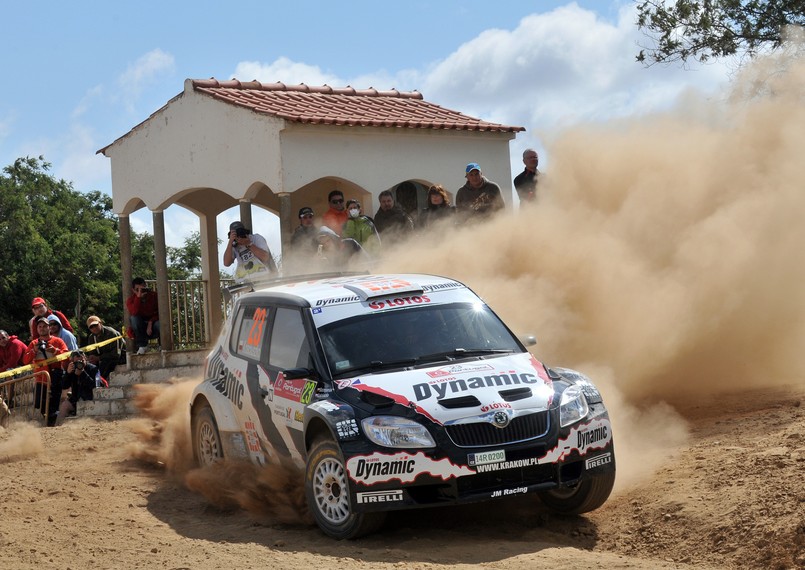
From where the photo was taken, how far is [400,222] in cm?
1580

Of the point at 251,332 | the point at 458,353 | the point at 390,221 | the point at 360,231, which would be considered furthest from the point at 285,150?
the point at 458,353

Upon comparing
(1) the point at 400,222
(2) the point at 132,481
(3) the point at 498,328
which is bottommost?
(2) the point at 132,481

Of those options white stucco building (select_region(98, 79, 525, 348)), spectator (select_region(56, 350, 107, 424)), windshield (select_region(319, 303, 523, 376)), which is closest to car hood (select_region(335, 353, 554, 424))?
windshield (select_region(319, 303, 523, 376))

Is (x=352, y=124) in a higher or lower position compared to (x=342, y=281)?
higher

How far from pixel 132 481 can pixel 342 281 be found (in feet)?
10.5

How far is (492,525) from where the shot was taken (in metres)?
8.04

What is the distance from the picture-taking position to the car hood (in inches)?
295

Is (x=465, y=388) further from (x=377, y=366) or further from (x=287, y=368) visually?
(x=287, y=368)

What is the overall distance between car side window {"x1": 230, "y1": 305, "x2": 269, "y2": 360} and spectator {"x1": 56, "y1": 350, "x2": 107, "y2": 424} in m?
8.57

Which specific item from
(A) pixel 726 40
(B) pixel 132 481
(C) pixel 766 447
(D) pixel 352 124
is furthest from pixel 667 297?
(A) pixel 726 40

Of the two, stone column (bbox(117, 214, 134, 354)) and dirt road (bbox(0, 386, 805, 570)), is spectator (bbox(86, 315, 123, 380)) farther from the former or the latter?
dirt road (bbox(0, 386, 805, 570))

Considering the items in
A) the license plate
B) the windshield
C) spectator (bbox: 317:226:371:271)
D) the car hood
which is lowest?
the license plate

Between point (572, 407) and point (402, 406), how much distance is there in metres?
1.25

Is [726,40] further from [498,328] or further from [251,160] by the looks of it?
[498,328]
